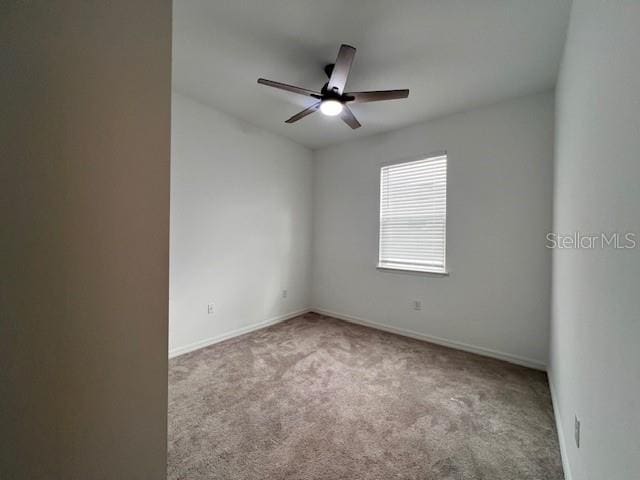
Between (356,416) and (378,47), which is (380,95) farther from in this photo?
(356,416)

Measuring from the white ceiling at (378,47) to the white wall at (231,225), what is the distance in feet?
1.67

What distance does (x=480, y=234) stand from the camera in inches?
115

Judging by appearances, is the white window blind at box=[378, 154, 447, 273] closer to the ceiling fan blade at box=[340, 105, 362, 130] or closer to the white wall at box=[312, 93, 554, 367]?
the white wall at box=[312, 93, 554, 367]

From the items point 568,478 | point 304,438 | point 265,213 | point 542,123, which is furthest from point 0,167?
point 542,123

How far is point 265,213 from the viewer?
148 inches

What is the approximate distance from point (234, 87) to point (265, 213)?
1.60m

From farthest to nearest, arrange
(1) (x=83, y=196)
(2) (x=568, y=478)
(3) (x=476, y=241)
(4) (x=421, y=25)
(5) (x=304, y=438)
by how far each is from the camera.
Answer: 1. (3) (x=476, y=241)
2. (4) (x=421, y=25)
3. (5) (x=304, y=438)
4. (2) (x=568, y=478)
5. (1) (x=83, y=196)

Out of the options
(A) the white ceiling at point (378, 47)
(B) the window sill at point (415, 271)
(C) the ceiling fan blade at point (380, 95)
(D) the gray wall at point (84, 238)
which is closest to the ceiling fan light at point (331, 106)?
(C) the ceiling fan blade at point (380, 95)

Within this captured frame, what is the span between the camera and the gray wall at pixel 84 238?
637mm

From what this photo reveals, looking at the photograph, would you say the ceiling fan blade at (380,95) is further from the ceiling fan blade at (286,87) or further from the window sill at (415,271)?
the window sill at (415,271)

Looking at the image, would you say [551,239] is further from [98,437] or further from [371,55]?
[98,437]

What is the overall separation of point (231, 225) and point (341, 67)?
7.21 ft

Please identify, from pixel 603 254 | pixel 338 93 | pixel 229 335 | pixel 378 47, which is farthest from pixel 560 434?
pixel 229 335

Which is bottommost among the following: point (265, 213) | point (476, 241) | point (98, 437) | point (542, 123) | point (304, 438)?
point (304, 438)
